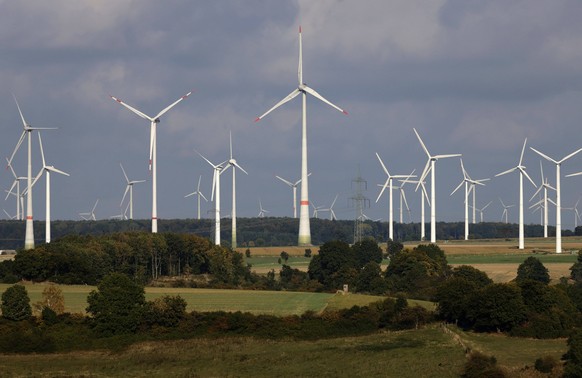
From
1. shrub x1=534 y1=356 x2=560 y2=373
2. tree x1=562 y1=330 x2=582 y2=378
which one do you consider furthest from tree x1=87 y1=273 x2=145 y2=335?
tree x1=562 y1=330 x2=582 y2=378

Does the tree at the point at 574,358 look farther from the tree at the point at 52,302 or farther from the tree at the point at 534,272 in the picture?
the tree at the point at 534,272

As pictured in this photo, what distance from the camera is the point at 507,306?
4505 inches

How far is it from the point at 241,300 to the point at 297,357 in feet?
133

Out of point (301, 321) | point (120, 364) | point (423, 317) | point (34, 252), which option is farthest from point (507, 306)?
point (34, 252)

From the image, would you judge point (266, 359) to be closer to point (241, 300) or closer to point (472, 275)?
point (241, 300)

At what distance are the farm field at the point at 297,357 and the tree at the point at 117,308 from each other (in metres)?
5.24

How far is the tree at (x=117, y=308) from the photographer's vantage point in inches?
4417

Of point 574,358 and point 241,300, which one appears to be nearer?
point 574,358

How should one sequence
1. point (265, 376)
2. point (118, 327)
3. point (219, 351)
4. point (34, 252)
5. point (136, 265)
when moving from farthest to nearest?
point (136, 265) < point (34, 252) < point (118, 327) < point (219, 351) < point (265, 376)

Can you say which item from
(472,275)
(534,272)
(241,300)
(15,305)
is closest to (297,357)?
(15,305)

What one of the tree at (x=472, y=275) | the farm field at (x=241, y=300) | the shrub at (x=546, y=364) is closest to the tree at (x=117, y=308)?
the farm field at (x=241, y=300)

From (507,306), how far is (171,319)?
100 feet

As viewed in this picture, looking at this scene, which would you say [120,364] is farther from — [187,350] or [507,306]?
[507,306]

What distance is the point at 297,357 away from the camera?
9662 cm
